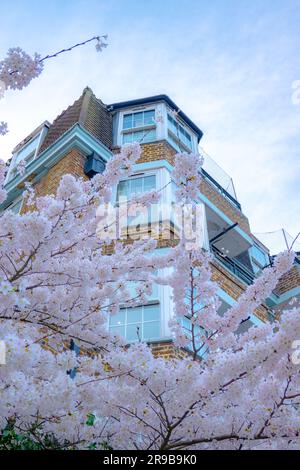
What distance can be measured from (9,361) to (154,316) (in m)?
4.95

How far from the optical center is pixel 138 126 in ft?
40.4

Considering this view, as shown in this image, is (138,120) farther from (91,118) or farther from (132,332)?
(132,332)

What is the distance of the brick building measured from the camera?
785 cm

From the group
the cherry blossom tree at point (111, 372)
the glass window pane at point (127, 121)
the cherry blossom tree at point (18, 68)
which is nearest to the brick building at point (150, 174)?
the glass window pane at point (127, 121)

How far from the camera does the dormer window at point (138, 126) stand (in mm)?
11930

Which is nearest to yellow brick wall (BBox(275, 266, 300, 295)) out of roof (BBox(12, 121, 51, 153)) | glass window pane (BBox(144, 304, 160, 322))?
glass window pane (BBox(144, 304, 160, 322))

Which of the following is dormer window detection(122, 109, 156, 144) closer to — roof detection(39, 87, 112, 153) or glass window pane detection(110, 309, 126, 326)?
roof detection(39, 87, 112, 153)

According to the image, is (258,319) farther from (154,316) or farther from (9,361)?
(9,361)

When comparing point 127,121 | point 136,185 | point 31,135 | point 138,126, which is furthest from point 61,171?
point 31,135

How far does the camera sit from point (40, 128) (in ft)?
44.6

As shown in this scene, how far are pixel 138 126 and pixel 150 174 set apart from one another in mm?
2532

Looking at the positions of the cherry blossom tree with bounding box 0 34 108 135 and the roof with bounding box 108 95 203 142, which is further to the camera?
the roof with bounding box 108 95 203 142

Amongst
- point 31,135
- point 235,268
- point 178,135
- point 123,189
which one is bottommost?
point 235,268
